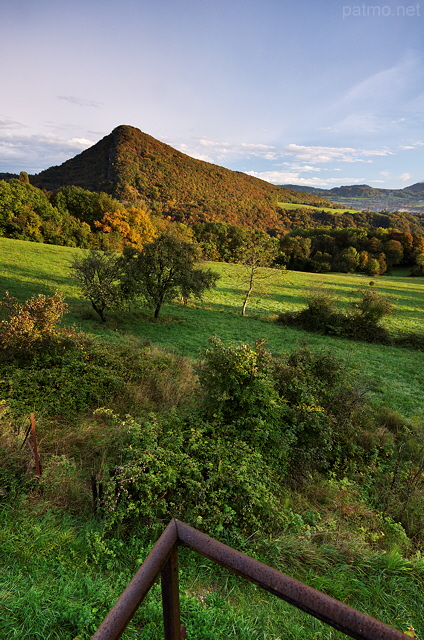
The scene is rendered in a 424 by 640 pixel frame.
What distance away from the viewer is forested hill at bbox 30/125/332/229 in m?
93.5

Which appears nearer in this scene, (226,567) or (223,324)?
(226,567)

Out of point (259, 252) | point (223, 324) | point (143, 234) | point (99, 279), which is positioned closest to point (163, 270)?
point (99, 279)

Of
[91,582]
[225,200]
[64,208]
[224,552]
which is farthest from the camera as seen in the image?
[225,200]

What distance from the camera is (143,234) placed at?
56781 mm

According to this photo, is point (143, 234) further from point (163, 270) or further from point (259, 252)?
point (163, 270)

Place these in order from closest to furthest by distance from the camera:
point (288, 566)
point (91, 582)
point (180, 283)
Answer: point (91, 582) → point (288, 566) → point (180, 283)

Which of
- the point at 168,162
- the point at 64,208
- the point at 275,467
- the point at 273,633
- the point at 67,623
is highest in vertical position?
the point at 168,162

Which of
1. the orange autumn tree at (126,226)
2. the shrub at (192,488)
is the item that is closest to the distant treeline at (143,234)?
the orange autumn tree at (126,226)

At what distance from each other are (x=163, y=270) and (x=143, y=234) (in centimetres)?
3922

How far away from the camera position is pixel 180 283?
21.0 metres

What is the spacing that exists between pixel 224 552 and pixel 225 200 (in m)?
122

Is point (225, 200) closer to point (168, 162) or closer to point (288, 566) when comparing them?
point (168, 162)

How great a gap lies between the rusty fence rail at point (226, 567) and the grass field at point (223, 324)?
936 cm

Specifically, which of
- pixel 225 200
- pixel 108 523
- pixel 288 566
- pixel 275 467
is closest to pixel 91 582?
pixel 108 523
